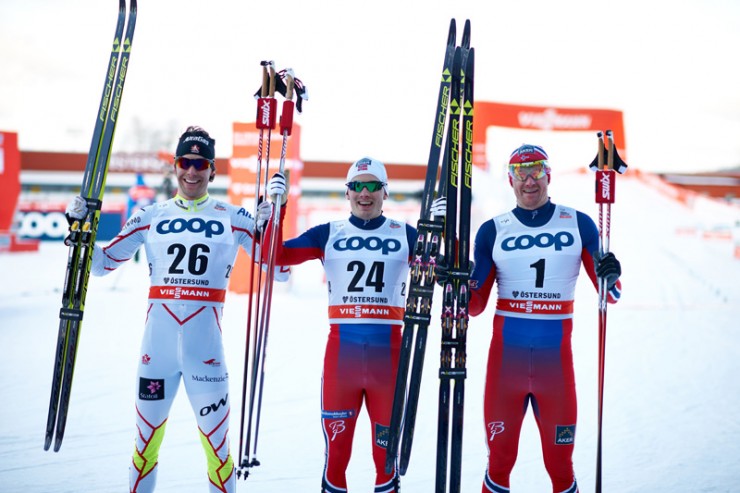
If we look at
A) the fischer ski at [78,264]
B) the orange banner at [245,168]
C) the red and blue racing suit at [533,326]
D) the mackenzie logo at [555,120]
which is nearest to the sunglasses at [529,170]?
the red and blue racing suit at [533,326]

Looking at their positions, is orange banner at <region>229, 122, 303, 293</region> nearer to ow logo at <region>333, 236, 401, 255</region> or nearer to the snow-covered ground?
the snow-covered ground

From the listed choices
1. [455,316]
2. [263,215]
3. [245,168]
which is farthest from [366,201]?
[245,168]

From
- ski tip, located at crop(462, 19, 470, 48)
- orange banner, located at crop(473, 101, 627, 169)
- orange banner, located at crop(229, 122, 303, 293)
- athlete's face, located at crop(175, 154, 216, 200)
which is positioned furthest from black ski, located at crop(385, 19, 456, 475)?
orange banner, located at crop(473, 101, 627, 169)

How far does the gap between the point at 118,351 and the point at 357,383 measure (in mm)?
5704

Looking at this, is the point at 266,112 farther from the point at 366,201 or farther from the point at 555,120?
the point at 555,120

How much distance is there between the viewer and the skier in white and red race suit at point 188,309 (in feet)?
10.4

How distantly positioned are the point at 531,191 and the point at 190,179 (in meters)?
1.72

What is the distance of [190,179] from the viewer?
3295 mm

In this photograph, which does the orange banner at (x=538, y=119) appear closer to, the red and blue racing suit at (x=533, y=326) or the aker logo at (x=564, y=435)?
the red and blue racing suit at (x=533, y=326)

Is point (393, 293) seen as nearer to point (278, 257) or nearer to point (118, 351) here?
point (278, 257)

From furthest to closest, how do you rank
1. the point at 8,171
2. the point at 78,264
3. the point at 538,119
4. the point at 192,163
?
the point at 538,119 → the point at 8,171 → the point at 78,264 → the point at 192,163

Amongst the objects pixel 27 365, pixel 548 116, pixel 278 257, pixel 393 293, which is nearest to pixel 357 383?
pixel 393 293

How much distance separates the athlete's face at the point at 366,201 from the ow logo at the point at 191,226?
0.70 metres

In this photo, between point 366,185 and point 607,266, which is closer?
point 607,266
